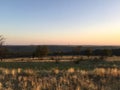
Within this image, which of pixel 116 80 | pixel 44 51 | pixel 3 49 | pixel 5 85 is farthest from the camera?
pixel 44 51

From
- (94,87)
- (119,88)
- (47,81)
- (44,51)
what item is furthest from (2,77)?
(44,51)

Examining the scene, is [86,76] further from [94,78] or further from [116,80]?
[116,80]

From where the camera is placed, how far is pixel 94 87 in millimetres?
14586

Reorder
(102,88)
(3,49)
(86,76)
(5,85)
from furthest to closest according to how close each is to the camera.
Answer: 1. (3,49)
2. (86,76)
3. (5,85)
4. (102,88)

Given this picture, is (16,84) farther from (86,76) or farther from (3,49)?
(3,49)

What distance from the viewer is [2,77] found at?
17203 mm

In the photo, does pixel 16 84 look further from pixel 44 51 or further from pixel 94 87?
pixel 44 51

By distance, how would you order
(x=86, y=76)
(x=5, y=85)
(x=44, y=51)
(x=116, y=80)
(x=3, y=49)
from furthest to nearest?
(x=44, y=51), (x=3, y=49), (x=86, y=76), (x=116, y=80), (x=5, y=85)

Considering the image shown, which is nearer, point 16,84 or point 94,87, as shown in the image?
point 94,87

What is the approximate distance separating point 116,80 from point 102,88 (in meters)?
2.24

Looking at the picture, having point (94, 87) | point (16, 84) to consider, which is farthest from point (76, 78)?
point (16, 84)

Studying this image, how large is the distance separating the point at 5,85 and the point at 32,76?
2.48m

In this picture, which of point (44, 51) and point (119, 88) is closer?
point (119, 88)

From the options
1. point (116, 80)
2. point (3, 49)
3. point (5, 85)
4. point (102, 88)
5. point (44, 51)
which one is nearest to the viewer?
point (102, 88)
